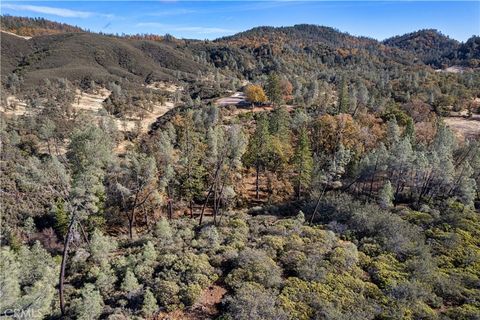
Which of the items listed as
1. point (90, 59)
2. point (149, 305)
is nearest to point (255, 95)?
point (149, 305)

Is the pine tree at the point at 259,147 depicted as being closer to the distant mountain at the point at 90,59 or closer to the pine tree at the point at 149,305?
the pine tree at the point at 149,305

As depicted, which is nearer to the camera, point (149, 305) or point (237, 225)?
point (149, 305)

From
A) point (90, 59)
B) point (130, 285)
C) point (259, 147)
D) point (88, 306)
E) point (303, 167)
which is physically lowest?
point (130, 285)

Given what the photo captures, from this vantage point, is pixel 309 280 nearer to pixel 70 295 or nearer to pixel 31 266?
pixel 70 295

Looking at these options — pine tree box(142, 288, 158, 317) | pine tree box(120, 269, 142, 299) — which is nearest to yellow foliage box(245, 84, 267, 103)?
pine tree box(120, 269, 142, 299)

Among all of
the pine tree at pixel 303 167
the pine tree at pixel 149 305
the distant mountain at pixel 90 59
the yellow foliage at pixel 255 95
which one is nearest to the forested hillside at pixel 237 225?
the pine tree at pixel 149 305

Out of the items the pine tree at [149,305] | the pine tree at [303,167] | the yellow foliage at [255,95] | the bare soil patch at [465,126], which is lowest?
→ the pine tree at [149,305]

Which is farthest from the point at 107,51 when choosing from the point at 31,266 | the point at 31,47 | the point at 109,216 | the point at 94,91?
the point at 31,266

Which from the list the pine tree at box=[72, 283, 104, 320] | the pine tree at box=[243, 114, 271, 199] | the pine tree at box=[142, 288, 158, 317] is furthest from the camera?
→ the pine tree at box=[243, 114, 271, 199]

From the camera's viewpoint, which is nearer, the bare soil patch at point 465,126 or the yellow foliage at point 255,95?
the bare soil patch at point 465,126

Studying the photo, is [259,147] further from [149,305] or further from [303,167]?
[149,305]

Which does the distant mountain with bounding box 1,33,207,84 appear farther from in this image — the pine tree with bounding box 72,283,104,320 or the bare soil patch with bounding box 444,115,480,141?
the pine tree with bounding box 72,283,104,320
